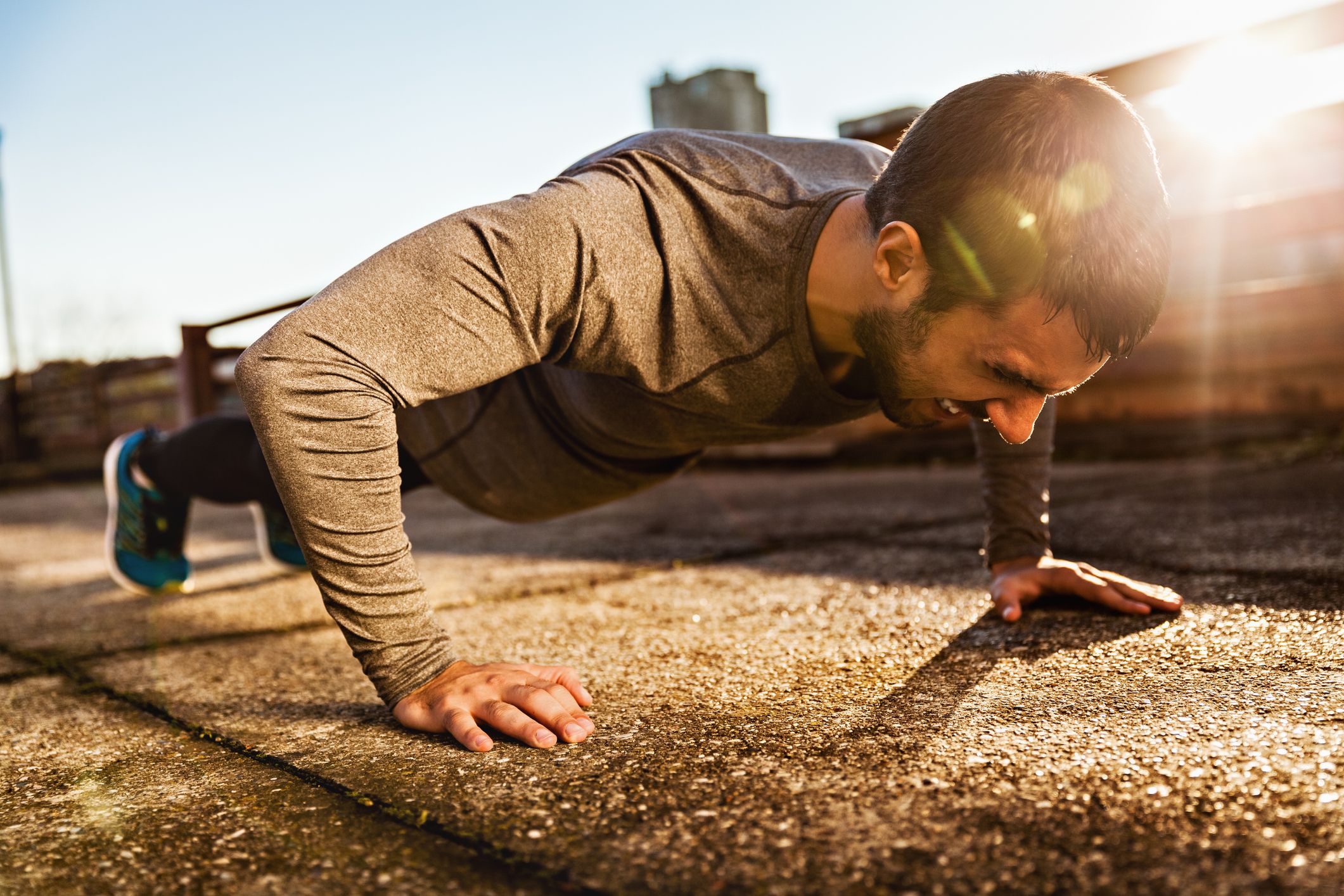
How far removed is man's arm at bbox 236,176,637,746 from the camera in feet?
3.51

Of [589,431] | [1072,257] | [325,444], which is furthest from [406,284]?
[1072,257]

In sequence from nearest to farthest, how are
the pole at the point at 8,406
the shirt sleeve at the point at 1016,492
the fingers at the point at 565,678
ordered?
the fingers at the point at 565,678 → the shirt sleeve at the point at 1016,492 → the pole at the point at 8,406

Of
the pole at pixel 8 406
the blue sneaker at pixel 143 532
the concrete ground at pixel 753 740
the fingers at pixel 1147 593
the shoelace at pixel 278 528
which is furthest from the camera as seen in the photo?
the pole at pixel 8 406

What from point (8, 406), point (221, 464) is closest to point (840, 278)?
point (221, 464)

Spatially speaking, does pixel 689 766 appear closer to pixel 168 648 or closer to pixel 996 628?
pixel 996 628

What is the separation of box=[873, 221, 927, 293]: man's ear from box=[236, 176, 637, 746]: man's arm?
350 millimetres

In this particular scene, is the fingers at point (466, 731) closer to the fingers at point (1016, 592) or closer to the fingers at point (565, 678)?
the fingers at point (565, 678)

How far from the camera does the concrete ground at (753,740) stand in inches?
29.5

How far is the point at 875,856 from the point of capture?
0.73 m

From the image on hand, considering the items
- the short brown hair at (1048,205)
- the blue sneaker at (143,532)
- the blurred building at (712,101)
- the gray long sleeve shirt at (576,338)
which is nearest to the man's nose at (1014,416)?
the short brown hair at (1048,205)

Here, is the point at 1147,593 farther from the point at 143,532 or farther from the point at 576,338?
the point at 143,532

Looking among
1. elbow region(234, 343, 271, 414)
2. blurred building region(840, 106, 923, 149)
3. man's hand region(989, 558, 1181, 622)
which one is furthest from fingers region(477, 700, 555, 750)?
blurred building region(840, 106, 923, 149)

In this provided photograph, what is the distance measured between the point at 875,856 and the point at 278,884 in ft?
1.47

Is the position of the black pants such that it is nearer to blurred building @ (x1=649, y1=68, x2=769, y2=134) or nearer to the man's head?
the man's head
